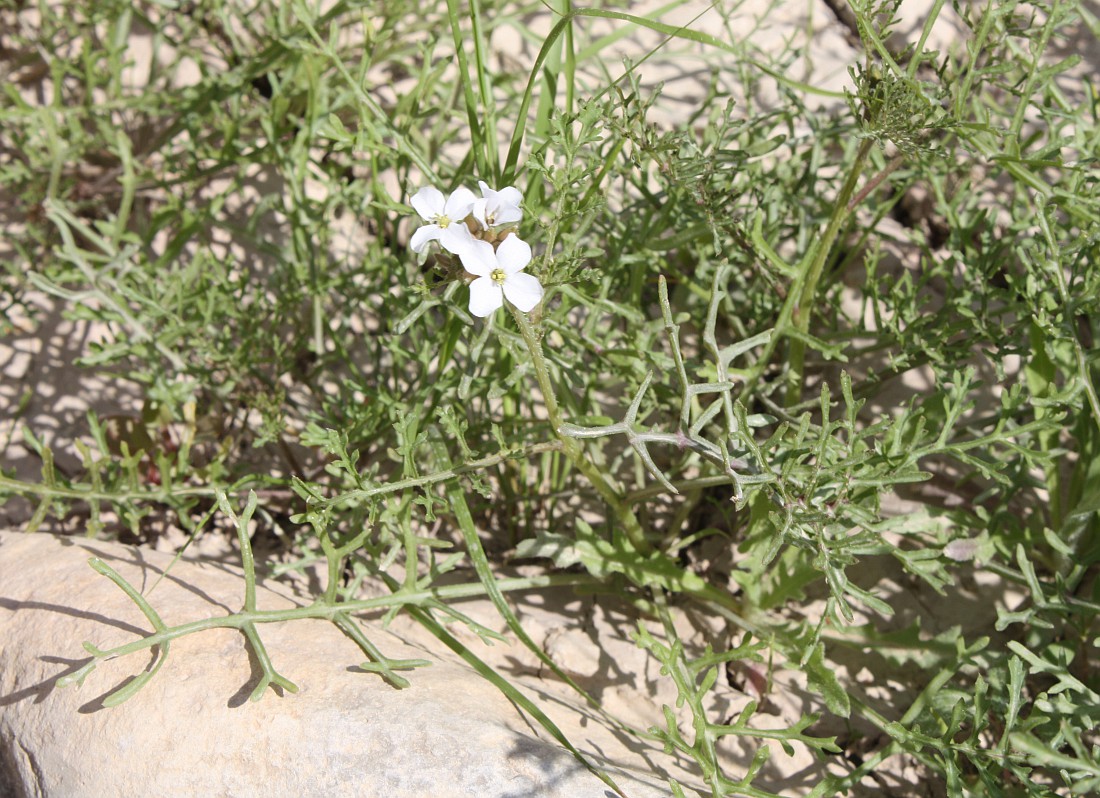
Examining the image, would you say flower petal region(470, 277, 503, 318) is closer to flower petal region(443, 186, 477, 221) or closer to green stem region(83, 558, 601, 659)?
flower petal region(443, 186, 477, 221)

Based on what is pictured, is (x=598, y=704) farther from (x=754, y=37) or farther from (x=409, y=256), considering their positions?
(x=754, y=37)

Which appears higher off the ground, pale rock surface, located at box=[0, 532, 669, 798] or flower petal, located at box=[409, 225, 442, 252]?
flower petal, located at box=[409, 225, 442, 252]

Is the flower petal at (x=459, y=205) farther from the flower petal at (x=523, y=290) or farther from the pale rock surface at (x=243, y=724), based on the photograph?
the pale rock surface at (x=243, y=724)

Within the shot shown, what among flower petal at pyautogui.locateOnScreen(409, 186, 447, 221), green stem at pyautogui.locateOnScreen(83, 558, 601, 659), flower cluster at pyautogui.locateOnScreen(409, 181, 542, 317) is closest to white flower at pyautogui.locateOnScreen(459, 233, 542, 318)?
flower cluster at pyautogui.locateOnScreen(409, 181, 542, 317)

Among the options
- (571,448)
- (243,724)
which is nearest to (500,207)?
(571,448)

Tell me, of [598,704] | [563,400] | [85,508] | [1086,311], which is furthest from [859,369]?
[85,508]

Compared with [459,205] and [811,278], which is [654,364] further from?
[459,205]

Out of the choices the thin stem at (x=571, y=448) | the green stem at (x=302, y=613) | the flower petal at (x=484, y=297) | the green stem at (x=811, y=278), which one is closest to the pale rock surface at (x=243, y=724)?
the green stem at (x=302, y=613)
